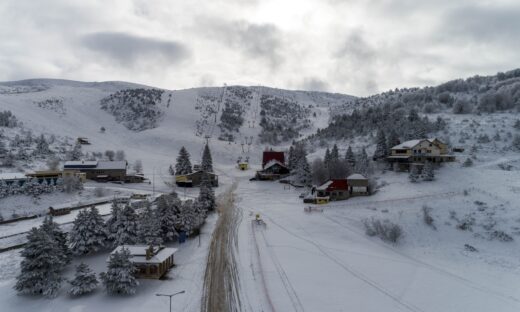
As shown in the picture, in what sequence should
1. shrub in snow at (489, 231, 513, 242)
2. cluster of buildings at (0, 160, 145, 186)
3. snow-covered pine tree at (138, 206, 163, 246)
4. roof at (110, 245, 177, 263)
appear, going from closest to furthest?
roof at (110, 245, 177, 263), snow-covered pine tree at (138, 206, 163, 246), shrub in snow at (489, 231, 513, 242), cluster of buildings at (0, 160, 145, 186)

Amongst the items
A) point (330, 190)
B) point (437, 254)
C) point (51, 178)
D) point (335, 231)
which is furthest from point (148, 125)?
point (437, 254)

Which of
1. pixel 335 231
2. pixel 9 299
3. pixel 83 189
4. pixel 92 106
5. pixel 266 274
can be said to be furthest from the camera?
pixel 92 106

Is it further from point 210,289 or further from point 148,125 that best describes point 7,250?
point 148,125

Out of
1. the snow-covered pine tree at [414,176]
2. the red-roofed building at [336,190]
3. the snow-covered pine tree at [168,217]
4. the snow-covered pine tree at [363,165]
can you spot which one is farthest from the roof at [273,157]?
the snow-covered pine tree at [168,217]

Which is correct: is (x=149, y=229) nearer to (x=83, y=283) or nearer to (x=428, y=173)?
(x=83, y=283)

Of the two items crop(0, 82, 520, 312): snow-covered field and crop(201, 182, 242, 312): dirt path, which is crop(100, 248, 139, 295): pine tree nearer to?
crop(0, 82, 520, 312): snow-covered field

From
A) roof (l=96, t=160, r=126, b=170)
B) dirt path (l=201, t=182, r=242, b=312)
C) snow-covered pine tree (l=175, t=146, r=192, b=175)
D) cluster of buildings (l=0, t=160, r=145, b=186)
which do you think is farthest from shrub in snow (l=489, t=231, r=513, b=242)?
roof (l=96, t=160, r=126, b=170)
